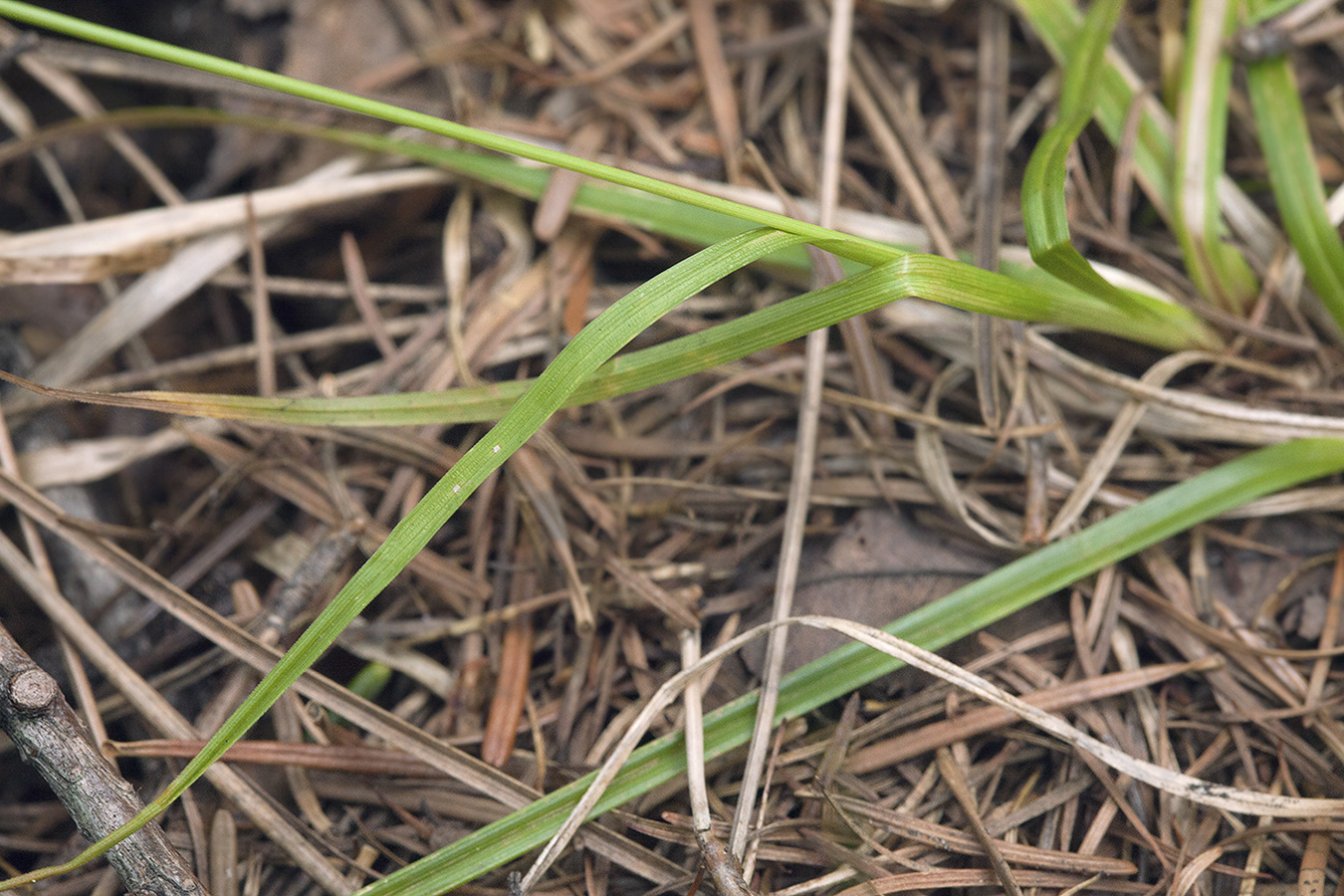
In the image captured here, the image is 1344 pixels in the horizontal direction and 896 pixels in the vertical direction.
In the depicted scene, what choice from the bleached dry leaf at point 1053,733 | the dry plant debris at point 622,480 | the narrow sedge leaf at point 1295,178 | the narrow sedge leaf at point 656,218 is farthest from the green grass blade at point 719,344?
the bleached dry leaf at point 1053,733

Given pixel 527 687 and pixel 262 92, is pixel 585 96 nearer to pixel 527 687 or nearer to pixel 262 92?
pixel 262 92

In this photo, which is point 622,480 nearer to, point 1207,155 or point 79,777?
point 79,777

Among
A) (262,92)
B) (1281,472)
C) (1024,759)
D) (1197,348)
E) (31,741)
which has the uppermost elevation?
(262,92)

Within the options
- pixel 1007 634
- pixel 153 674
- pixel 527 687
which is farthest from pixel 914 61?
pixel 153 674

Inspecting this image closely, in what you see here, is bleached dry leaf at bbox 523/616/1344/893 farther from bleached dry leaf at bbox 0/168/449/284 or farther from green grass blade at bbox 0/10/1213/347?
bleached dry leaf at bbox 0/168/449/284

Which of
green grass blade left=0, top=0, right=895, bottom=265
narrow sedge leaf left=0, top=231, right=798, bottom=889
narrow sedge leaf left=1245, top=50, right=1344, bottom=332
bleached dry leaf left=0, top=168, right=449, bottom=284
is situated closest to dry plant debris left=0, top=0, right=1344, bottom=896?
bleached dry leaf left=0, top=168, right=449, bottom=284

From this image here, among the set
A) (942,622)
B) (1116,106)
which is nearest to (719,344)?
(942,622)
